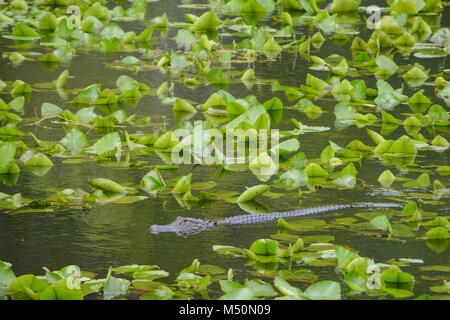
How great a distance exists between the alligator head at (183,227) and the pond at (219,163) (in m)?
0.04

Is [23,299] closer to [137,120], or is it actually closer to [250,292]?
[250,292]

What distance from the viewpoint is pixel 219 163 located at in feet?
13.3

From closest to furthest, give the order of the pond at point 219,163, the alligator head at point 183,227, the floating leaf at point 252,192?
the pond at point 219,163, the alligator head at point 183,227, the floating leaf at point 252,192

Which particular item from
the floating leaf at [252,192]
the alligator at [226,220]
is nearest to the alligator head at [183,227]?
the alligator at [226,220]

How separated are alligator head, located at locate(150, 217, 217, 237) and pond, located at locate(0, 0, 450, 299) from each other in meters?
0.04

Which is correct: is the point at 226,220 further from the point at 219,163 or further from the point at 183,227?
the point at 219,163

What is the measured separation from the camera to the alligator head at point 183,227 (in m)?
3.25

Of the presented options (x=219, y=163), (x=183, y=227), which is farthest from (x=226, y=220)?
(x=219, y=163)

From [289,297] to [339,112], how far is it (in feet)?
8.37

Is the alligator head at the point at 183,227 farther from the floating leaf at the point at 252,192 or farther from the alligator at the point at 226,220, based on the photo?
the floating leaf at the point at 252,192

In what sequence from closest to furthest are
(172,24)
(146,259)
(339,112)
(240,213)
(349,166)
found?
(146,259) → (240,213) → (349,166) → (339,112) → (172,24)

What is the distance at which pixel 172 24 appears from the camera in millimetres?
7633

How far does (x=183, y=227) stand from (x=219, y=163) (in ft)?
2.74

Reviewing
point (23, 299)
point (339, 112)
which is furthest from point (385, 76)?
point (23, 299)
